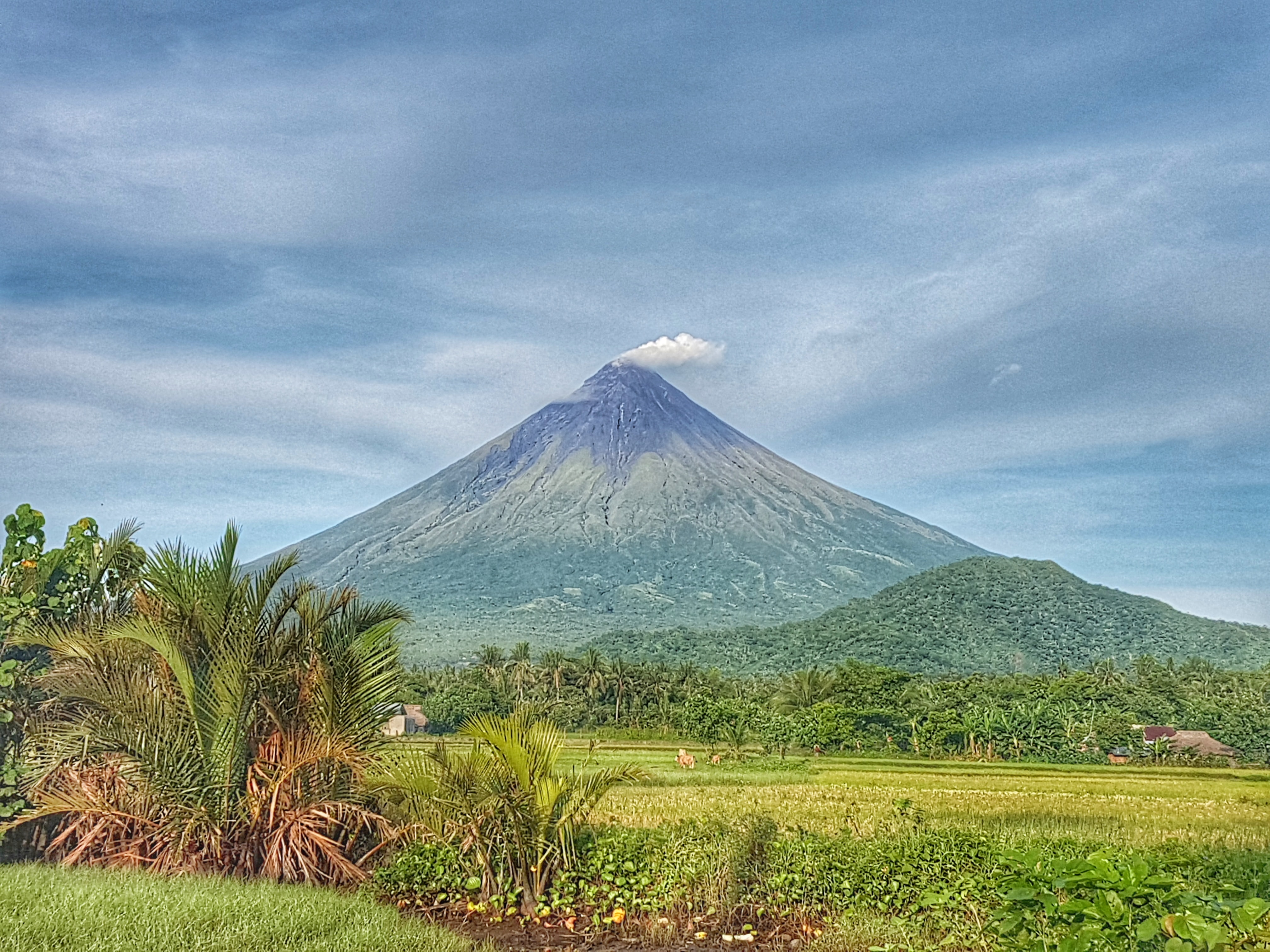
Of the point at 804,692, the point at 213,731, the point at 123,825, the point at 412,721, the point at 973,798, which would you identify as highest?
the point at 213,731

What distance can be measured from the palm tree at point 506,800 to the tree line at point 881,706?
24502 millimetres

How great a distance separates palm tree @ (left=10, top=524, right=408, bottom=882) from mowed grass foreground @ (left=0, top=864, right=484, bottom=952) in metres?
0.70

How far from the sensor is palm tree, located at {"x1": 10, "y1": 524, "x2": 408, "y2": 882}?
24.3ft

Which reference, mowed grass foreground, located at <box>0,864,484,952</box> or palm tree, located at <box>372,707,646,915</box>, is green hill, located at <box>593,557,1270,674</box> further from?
mowed grass foreground, located at <box>0,864,484,952</box>

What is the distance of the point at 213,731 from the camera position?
7.68 metres

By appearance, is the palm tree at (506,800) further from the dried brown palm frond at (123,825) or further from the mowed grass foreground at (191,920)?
the dried brown palm frond at (123,825)

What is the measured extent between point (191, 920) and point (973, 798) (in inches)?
713

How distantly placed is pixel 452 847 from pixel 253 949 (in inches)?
84.6

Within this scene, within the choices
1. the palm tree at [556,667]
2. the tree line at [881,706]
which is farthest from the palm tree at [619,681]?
the palm tree at [556,667]

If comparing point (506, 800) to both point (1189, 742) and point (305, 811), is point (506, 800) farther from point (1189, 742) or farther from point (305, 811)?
point (1189, 742)

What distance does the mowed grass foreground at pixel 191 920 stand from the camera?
5.17m

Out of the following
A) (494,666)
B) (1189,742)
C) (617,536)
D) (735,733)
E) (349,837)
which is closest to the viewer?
(349,837)

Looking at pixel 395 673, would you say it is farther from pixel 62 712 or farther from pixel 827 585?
pixel 827 585

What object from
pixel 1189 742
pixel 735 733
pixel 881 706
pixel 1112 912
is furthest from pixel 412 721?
pixel 1112 912
